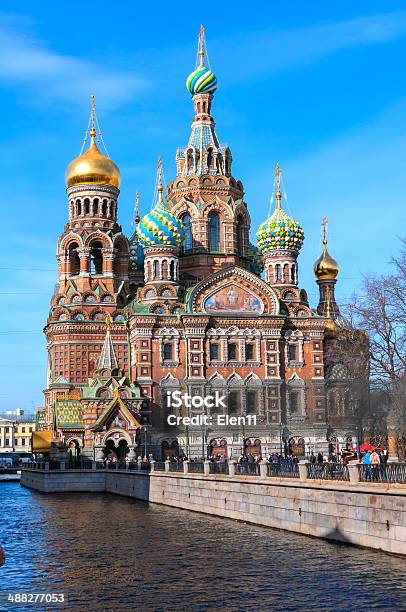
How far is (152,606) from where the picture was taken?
15.8m

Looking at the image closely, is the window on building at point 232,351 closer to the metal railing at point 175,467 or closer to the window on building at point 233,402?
the window on building at point 233,402

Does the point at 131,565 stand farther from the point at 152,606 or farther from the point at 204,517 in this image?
the point at 204,517

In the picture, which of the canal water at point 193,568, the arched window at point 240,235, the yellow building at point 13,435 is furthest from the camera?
the yellow building at point 13,435

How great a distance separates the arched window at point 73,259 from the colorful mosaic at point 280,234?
463 inches

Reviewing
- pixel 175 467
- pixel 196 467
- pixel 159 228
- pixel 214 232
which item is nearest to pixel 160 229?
pixel 159 228

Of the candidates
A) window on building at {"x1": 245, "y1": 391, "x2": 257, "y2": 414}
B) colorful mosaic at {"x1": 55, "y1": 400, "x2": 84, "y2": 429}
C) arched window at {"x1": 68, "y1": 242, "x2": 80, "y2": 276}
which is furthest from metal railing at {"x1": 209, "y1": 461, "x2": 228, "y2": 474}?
arched window at {"x1": 68, "y1": 242, "x2": 80, "y2": 276}

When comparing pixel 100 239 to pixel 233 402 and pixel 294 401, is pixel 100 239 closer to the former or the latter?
pixel 233 402

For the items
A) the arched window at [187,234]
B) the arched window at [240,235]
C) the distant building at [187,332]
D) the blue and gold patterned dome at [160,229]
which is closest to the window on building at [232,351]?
the distant building at [187,332]

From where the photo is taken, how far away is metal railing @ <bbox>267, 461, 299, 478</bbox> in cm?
2641

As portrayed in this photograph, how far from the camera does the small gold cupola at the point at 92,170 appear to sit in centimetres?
5819

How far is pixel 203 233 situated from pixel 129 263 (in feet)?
18.9

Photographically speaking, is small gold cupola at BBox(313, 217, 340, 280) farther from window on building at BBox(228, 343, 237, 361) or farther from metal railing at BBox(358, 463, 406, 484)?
metal railing at BBox(358, 463, 406, 484)

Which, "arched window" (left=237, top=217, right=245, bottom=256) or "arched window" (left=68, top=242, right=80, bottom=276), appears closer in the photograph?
"arched window" (left=68, top=242, right=80, bottom=276)

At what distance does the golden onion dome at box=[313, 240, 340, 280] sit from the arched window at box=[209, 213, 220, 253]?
806cm
